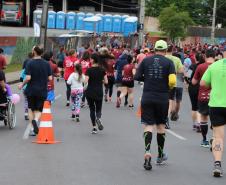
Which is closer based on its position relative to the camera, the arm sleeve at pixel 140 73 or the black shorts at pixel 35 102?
the arm sleeve at pixel 140 73

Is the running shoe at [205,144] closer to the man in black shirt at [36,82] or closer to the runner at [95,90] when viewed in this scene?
the runner at [95,90]

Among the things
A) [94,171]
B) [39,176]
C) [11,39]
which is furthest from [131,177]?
[11,39]

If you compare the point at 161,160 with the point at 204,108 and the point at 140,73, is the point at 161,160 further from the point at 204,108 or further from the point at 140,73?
the point at 204,108

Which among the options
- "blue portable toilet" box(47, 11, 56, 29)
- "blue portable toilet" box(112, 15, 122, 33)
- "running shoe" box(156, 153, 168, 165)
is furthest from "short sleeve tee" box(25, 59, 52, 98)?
"blue portable toilet" box(47, 11, 56, 29)

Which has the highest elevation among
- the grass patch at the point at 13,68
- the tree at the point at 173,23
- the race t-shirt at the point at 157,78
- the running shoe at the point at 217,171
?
the race t-shirt at the point at 157,78

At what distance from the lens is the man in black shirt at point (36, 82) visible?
13.0 metres

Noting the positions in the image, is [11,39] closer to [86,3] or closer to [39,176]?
[39,176]

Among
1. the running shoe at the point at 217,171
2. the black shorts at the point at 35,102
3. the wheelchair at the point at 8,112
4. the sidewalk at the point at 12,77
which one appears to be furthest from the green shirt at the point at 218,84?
the sidewalk at the point at 12,77

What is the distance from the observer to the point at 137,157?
10.9 meters

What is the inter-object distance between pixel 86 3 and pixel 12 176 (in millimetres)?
89463

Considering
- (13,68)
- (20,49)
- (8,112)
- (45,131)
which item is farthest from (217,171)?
(20,49)

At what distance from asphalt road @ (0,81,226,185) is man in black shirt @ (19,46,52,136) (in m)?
0.60

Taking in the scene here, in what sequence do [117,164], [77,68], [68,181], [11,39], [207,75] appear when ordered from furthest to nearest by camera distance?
[11,39], [77,68], [117,164], [207,75], [68,181]

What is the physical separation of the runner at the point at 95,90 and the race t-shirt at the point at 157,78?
14.7 ft
